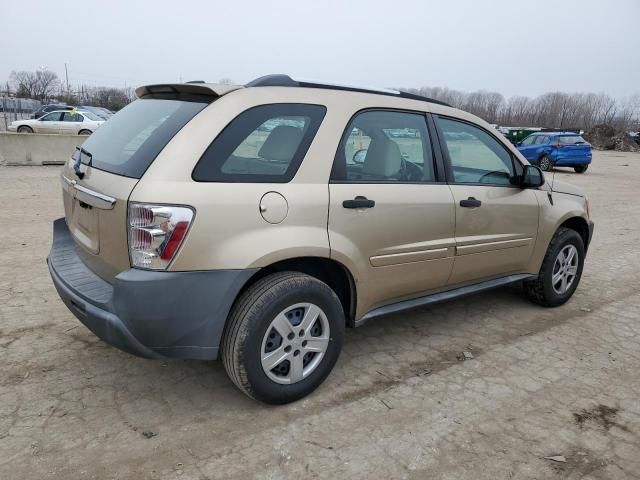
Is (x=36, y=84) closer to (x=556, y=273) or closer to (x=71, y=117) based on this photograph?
(x=71, y=117)

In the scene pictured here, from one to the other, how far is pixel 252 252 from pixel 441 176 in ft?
5.36

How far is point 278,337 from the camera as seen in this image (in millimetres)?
2869

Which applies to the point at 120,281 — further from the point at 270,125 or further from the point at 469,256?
the point at 469,256

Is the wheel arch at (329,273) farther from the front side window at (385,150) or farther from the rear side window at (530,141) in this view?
the rear side window at (530,141)

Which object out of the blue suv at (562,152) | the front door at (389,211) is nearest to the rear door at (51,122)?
the blue suv at (562,152)

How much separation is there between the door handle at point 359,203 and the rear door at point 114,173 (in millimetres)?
972

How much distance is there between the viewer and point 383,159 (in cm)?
338

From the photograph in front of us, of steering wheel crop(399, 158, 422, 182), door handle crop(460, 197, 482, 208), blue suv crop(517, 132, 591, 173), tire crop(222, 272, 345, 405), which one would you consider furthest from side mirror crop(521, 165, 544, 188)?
blue suv crop(517, 132, 591, 173)

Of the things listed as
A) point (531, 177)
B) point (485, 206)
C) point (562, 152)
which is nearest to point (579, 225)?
point (531, 177)

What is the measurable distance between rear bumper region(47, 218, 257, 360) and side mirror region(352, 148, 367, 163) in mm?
1003

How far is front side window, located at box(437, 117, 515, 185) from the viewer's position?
376cm

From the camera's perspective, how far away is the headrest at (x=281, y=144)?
9.43 feet

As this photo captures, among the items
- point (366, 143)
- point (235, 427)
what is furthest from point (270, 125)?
point (235, 427)

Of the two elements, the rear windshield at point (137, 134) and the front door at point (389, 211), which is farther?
the front door at point (389, 211)
